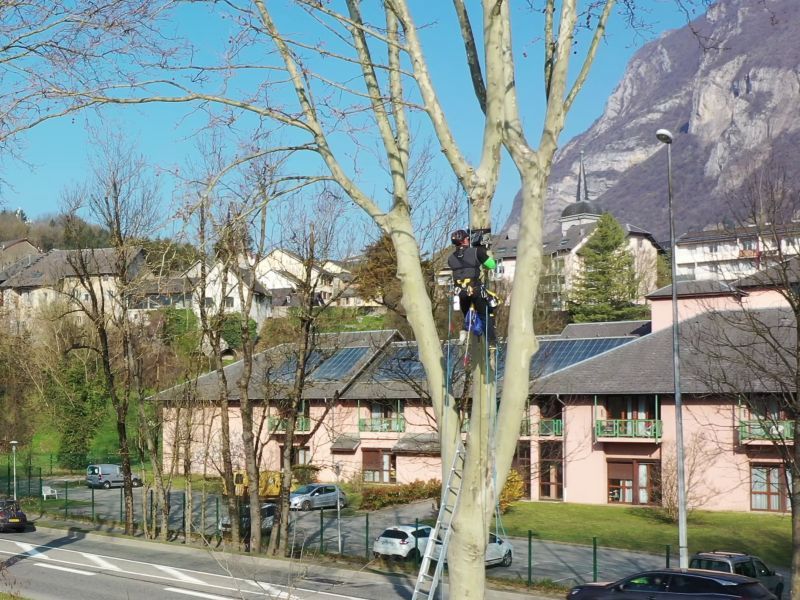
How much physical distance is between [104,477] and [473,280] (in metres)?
50.1

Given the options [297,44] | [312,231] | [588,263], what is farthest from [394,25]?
[588,263]

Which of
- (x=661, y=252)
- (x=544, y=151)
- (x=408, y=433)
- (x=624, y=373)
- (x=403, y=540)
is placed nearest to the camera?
(x=544, y=151)

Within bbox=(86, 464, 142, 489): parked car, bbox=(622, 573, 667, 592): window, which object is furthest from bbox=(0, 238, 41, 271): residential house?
bbox=(622, 573, 667, 592): window

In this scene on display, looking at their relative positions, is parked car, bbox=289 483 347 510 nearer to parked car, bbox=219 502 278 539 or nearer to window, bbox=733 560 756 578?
parked car, bbox=219 502 278 539

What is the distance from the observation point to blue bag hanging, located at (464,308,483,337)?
7625 mm

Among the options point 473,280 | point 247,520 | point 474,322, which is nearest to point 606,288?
point 247,520

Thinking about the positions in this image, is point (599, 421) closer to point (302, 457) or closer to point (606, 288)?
point (302, 457)

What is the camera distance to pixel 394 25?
27.5 feet

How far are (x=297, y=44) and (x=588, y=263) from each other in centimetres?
7651

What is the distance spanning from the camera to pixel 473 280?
782 centimetres

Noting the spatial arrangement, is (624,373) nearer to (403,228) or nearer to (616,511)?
(616,511)

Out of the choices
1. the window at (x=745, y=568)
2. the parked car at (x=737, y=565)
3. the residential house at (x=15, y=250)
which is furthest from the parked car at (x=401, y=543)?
the residential house at (x=15, y=250)

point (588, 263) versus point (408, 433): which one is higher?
point (588, 263)

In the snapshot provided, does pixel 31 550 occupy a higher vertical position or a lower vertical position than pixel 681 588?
lower
